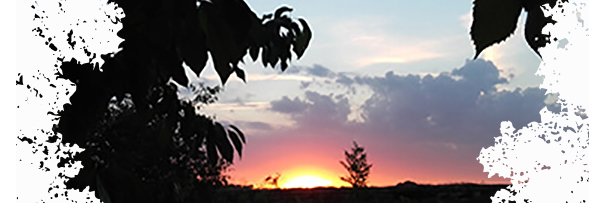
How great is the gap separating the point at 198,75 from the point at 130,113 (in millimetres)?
5631

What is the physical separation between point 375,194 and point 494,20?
6.63m

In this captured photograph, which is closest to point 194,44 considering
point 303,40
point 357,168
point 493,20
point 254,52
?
point 493,20

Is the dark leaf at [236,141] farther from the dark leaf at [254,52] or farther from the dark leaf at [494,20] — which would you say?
the dark leaf at [494,20]

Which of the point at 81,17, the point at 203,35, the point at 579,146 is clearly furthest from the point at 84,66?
the point at 579,146

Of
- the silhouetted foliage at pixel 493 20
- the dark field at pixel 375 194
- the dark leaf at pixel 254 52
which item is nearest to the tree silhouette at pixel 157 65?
the dark leaf at pixel 254 52

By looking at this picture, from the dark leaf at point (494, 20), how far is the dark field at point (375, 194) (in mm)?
6300

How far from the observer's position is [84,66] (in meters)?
1.63

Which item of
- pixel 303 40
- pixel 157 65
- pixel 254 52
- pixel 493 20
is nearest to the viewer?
pixel 493 20

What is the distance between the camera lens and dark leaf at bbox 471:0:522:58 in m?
0.71

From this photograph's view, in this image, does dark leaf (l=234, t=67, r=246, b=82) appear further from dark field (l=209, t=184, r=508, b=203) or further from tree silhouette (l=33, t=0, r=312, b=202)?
dark field (l=209, t=184, r=508, b=203)

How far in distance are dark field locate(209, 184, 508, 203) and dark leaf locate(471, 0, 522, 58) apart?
20.7ft

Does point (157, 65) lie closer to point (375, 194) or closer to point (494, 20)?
point (494, 20)

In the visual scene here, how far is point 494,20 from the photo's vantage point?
28.3 inches

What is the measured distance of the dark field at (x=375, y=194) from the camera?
7.21 m
